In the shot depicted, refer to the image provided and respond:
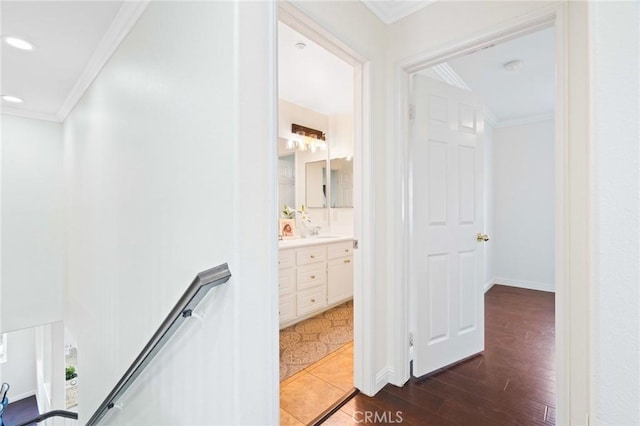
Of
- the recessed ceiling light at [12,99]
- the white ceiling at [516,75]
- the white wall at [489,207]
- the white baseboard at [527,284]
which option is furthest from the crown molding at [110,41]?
the white baseboard at [527,284]

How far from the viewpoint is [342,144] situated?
13.7ft

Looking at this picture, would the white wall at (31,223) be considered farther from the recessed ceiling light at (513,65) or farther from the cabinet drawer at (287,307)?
the recessed ceiling light at (513,65)

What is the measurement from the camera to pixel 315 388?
1996mm

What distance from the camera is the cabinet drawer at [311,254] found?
3162mm

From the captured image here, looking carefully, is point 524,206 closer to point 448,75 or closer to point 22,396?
point 448,75

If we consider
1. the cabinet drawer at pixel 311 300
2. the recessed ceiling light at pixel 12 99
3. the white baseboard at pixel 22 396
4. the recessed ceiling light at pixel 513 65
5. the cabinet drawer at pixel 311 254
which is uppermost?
the recessed ceiling light at pixel 513 65

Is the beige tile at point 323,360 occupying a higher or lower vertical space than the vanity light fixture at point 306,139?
lower

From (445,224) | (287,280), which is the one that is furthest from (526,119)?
(287,280)

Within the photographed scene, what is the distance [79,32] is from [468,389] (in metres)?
3.51

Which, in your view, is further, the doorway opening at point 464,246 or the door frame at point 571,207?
the doorway opening at point 464,246

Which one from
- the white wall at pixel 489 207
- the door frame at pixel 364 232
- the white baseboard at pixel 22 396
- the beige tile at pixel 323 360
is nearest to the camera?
the door frame at pixel 364 232

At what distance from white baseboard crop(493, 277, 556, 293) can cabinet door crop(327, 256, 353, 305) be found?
106 inches

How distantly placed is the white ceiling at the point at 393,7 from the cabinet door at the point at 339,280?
8.28ft

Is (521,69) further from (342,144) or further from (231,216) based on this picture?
(231,216)
